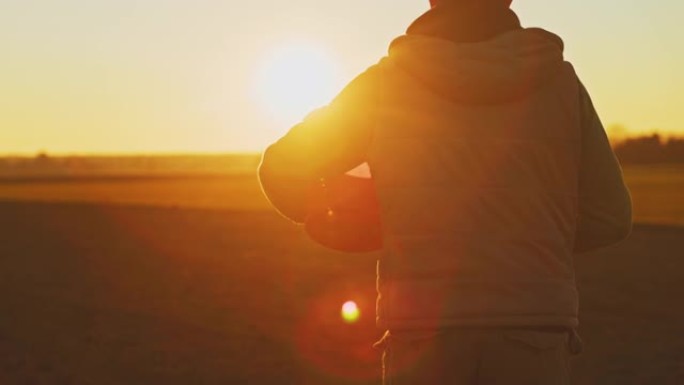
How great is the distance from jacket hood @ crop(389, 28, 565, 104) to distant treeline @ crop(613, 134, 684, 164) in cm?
5896

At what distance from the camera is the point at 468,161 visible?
2.40 meters

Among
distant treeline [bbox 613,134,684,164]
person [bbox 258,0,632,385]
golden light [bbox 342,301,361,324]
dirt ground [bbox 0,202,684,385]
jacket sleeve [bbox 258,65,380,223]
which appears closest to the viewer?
person [bbox 258,0,632,385]

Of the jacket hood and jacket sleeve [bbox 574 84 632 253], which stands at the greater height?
the jacket hood

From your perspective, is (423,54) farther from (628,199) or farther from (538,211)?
(628,199)

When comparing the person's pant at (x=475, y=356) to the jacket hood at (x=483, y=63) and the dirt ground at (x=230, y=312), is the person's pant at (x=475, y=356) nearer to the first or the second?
the jacket hood at (x=483, y=63)

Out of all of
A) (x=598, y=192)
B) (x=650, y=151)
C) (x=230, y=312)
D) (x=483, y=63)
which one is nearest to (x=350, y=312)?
(x=230, y=312)

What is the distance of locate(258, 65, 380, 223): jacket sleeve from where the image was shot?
247 centimetres

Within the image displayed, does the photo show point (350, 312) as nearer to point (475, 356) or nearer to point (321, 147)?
point (321, 147)

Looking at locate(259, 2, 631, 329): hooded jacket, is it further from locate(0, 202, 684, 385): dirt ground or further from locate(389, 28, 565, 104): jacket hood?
locate(0, 202, 684, 385): dirt ground

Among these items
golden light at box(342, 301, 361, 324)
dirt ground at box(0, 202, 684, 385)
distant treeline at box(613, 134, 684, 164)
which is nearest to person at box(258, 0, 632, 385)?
dirt ground at box(0, 202, 684, 385)

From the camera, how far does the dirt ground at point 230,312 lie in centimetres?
798

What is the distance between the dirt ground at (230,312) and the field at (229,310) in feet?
0.05

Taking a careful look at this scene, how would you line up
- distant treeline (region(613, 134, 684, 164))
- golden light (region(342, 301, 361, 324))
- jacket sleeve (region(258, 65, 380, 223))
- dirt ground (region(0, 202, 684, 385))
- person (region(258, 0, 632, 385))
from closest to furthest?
1. person (region(258, 0, 632, 385))
2. jacket sleeve (region(258, 65, 380, 223))
3. dirt ground (region(0, 202, 684, 385))
4. golden light (region(342, 301, 361, 324))
5. distant treeline (region(613, 134, 684, 164))

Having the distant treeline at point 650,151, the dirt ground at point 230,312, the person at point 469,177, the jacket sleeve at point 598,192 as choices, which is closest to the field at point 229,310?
the dirt ground at point 230,312
